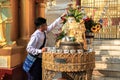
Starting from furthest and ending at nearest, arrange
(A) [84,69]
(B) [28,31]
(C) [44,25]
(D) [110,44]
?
1. (D) [110,44]
2. (B) [28,31]
3. (C) [44,25]
4. (A) [84,69]

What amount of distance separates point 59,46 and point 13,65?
1.42 m

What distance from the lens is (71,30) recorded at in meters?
4.06

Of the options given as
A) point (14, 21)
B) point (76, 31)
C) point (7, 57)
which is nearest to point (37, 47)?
point (76, 31)

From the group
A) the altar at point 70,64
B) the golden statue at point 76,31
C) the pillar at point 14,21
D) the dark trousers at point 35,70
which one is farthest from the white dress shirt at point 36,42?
the pillar at point 14,21

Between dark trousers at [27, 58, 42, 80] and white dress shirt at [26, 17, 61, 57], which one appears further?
dark trousers at [27, 58, 42, 80]

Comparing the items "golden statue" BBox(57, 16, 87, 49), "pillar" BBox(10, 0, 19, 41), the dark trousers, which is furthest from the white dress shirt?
"pillar" BBox(10, 0, 19, 41)

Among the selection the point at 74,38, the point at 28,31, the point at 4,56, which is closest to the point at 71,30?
the point at 74,38

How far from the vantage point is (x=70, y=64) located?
149 inches

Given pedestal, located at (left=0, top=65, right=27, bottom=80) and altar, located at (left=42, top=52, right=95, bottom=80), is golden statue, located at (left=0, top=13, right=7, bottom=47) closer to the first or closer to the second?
pedestal, located at (left=0, top=65, right=27, bottom=80)

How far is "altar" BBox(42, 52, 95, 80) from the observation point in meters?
3.78

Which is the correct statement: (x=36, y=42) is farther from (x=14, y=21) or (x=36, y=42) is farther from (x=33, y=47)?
(x=14, y=21)

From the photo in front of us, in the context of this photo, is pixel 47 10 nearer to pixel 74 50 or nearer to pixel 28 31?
pixel 28 31

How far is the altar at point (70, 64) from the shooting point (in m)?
3.78

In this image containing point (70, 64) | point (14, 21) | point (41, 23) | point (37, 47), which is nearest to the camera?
point (70, 64)
